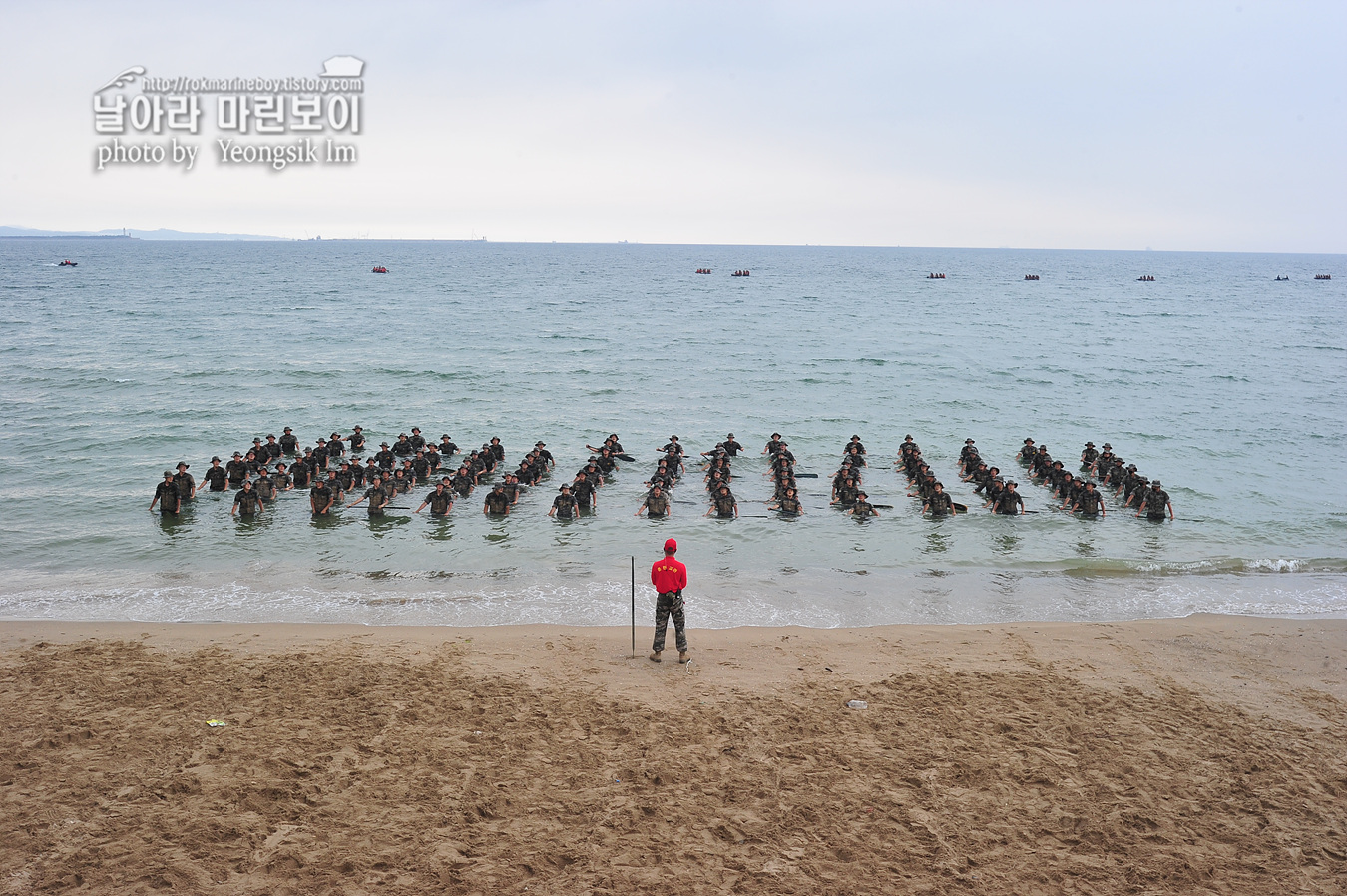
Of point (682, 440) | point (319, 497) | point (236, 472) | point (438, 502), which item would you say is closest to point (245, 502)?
point (319, 497)

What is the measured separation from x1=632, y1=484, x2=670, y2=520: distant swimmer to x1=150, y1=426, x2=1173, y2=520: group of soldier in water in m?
0.02

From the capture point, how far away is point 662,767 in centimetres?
782

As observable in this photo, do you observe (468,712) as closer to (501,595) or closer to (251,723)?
(251,723)

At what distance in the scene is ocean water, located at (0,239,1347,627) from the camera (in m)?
13.9

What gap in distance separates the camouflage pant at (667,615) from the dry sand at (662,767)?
12.5 inches

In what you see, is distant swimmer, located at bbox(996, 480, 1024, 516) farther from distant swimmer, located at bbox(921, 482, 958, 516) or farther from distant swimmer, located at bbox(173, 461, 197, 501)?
distant swimmer, located at bbox(173, 461, 197, 501)

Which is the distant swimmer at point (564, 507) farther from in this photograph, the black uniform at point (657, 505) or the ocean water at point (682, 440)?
the black uniform at point (657, 505)

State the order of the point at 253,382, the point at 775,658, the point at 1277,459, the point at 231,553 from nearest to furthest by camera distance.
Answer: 1. the point at 775,658
2. the point at 231,553
3. the point at 1277,459
4. the point at 253,382

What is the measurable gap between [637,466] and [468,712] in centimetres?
1472

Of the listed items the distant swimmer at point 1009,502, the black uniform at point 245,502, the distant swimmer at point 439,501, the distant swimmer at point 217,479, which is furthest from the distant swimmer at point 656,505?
the distant swimmer at point 217,479

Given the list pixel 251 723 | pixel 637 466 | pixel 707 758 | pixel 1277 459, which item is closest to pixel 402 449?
pixel 637 466

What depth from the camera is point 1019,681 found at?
387 inches

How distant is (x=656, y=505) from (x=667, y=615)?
322 inches

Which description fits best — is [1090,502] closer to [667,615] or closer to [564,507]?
[564,507]
